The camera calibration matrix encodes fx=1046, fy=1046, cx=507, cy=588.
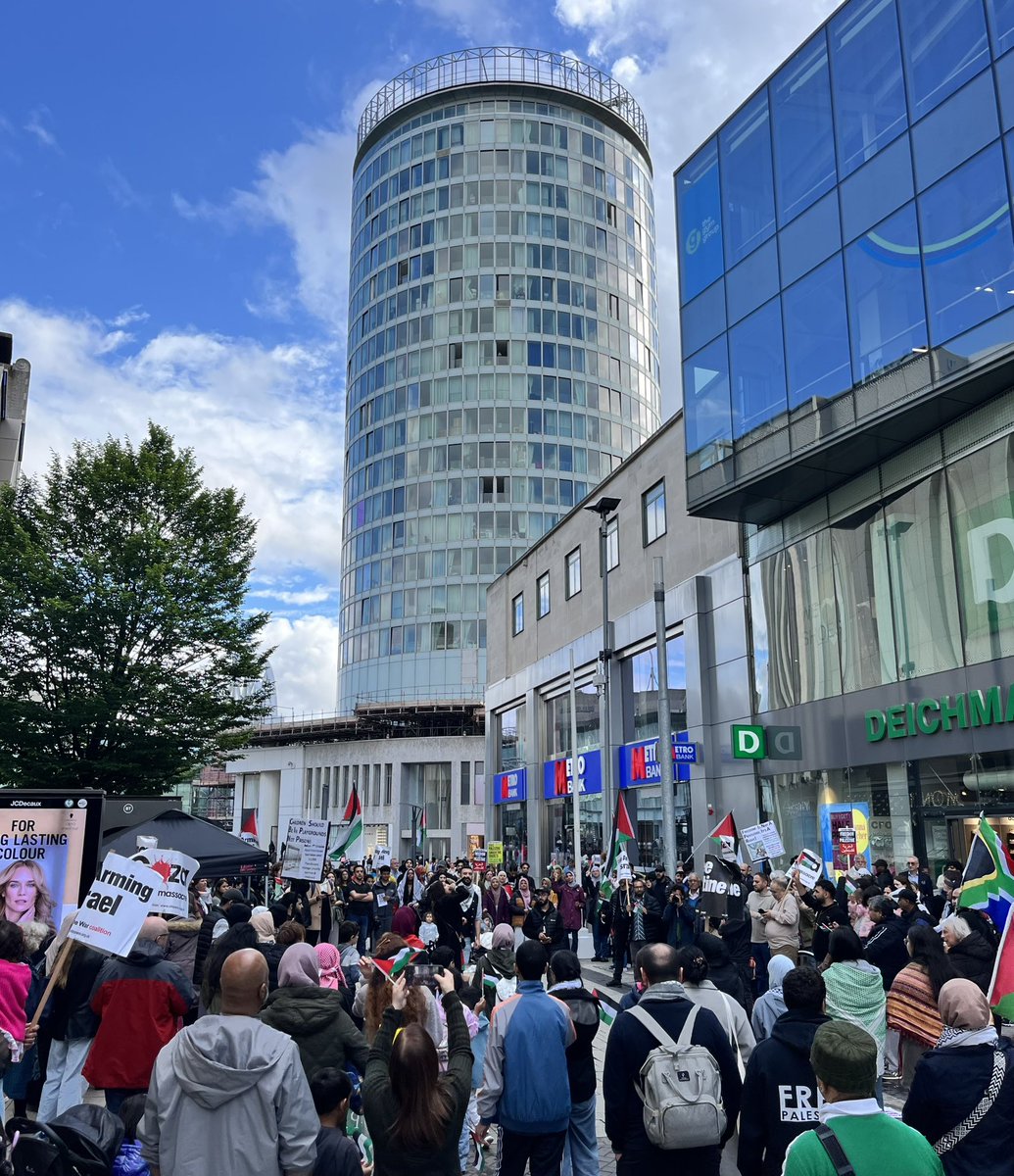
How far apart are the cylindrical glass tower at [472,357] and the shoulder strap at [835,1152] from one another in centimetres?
7942

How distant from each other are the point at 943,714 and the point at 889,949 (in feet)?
35.9

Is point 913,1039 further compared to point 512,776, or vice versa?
point 512,776

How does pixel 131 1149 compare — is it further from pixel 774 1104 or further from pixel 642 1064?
pixel 774 1104

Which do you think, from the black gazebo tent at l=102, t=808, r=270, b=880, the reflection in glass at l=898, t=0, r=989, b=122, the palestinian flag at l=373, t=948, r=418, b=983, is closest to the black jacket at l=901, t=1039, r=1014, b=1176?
the palestinian flag at l=373, t=948, r=418, b=983

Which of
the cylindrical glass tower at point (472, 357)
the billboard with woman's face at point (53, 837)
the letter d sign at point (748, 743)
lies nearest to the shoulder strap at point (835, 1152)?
the billboard with woman's face at point (53, 837)

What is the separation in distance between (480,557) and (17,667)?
198ft

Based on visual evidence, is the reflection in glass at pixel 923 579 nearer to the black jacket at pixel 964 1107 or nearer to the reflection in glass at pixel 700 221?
the reflection in glass at pixel 700 221

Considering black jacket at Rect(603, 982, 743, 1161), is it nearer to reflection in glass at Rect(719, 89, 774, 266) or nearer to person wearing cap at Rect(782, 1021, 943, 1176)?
person wearing cap at Rect(782, 1021, 943, 1176)

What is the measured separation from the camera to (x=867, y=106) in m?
21.7

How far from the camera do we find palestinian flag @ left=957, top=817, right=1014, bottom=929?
24.3ft

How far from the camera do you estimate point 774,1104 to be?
4852 mm

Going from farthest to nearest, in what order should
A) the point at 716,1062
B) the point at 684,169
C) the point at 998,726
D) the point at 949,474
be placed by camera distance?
the point at 684,169, the point at 949,474, the point at 998,726, the point at 716,1062

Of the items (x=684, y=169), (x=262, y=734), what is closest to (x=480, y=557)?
(x=262, y=734)

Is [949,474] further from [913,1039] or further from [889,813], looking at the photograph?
[913,1039]
